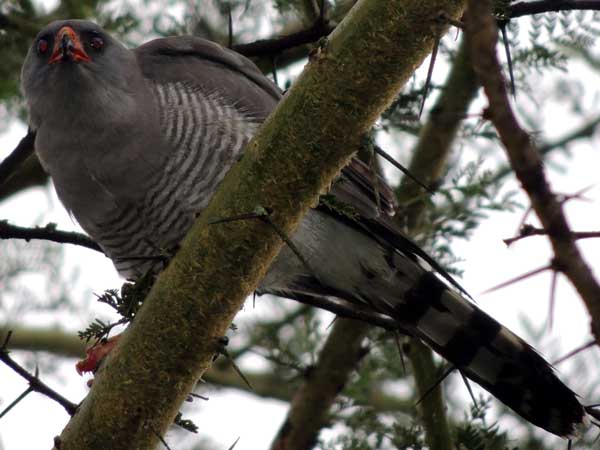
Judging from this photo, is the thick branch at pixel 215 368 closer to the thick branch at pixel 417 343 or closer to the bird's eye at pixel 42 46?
the thick branch at pixel 417 343

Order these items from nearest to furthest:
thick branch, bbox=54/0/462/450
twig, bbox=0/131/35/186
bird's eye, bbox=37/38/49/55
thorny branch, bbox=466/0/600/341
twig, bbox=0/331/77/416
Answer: thorny branch, bbox=466/0/600/341
thick branch, bbox=54/0/462/450
twig, bbox=0/331/77/416
twig, bbox=0/131/35/186
bird's eye, bbox=37/38/49/55

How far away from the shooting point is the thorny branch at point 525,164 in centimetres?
133

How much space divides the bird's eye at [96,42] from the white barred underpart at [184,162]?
0.44 meters

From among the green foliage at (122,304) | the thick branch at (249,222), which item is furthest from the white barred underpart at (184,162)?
the thick branch at (249,222)

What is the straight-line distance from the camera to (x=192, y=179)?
3709 mm

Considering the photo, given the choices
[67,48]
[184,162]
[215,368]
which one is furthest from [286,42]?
[215,368]

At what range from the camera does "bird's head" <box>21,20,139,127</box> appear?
3.97 metres

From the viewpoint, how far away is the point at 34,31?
452cm

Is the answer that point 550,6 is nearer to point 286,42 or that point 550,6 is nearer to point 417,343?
point 286,42

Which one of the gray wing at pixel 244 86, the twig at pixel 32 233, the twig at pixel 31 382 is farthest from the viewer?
the gray wing at pixel 244 86

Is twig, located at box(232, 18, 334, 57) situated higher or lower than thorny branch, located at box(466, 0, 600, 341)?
higher

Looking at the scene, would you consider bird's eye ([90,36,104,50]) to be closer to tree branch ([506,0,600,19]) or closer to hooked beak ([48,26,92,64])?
hooked beak ([48,26,92,64])

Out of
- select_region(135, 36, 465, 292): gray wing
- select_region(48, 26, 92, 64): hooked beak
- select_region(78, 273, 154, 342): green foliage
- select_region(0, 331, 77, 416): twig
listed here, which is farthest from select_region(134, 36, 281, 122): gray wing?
select_region(0, 331, 77, 416): twig

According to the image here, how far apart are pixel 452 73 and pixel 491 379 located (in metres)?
1.77
